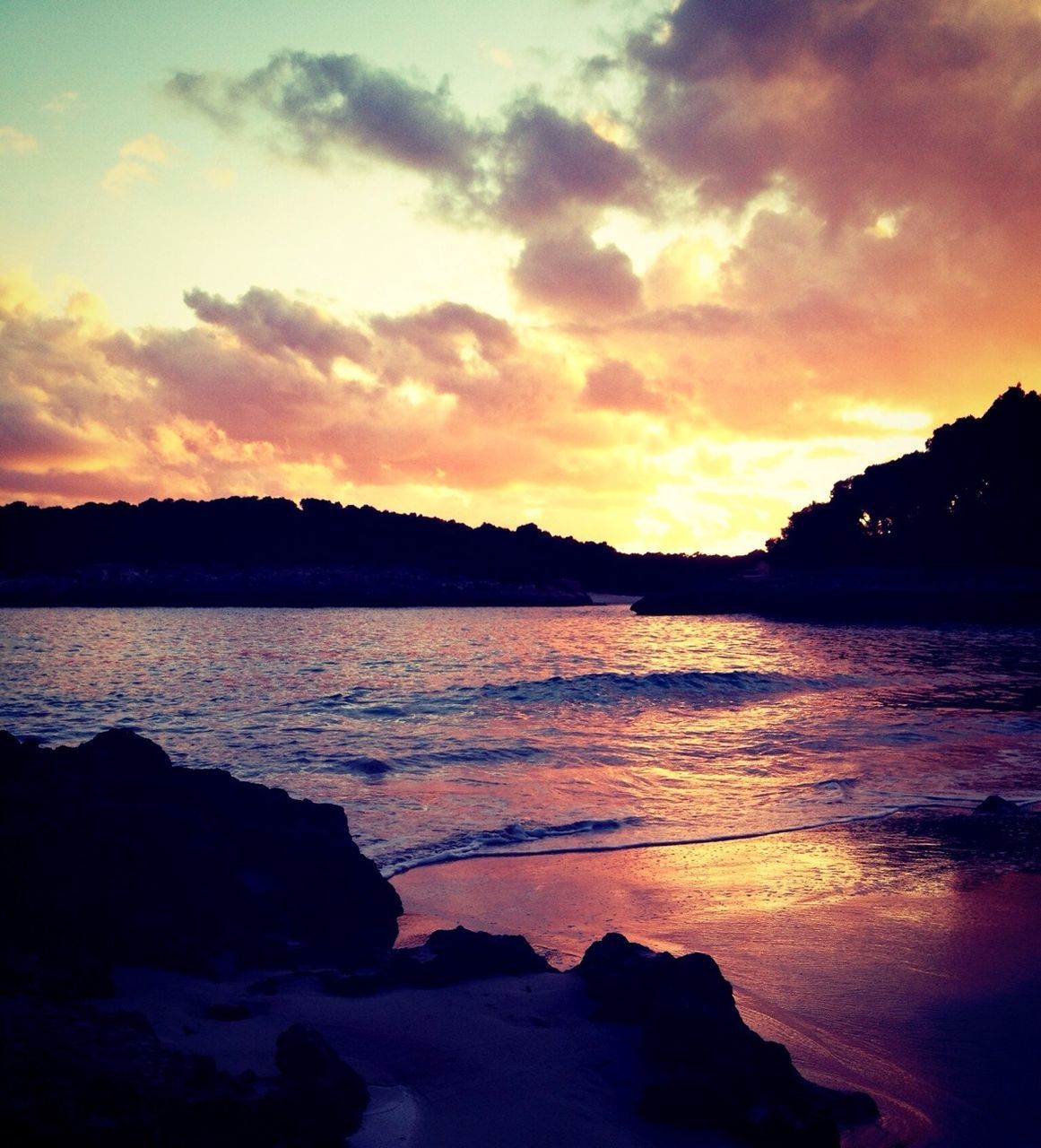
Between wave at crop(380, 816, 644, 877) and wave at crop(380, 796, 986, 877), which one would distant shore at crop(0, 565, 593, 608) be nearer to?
wave at crop(380, 816, 644, 877)

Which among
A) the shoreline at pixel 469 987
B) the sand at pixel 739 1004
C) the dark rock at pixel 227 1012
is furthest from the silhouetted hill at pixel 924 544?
the dark rock at pixel 227 1012

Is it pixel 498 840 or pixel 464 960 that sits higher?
pixel 464 960

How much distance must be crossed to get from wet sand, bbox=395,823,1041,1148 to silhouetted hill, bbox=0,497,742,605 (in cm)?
10251

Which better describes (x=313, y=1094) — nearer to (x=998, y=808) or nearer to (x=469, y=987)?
(x=469, y=987)

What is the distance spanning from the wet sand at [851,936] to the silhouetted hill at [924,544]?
196 feet

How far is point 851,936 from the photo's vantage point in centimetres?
592

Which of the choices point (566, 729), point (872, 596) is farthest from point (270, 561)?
point (566, 729)

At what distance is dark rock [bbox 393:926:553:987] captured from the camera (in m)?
4.76

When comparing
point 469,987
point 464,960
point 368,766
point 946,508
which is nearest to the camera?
point 469,987

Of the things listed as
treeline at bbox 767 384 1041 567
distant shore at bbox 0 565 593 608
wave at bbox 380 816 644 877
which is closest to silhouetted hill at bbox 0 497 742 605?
distant shore at bbox 0 565 593 608

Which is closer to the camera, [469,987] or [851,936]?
[469,987]

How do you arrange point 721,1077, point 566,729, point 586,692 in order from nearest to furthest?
point 721,1077, point 566,729, point 586,692

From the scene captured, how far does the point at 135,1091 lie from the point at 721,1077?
218cm

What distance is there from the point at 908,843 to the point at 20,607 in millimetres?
104921
